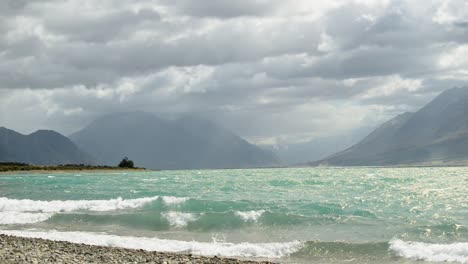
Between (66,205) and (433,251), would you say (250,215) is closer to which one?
(433,251)

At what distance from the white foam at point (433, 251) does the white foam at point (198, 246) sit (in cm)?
543

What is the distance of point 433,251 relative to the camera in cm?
2727

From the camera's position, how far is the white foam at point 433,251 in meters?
26.2

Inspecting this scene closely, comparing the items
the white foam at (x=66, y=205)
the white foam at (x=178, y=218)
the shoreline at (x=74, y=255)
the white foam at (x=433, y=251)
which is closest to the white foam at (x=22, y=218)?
the white foam at (x=66, y=205)

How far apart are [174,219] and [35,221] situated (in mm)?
11456

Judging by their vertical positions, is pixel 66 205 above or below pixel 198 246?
above

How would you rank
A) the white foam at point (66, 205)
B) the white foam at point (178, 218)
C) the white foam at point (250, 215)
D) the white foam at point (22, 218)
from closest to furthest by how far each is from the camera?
the white foam at point (178, 218)
the white foam at point (250, 215)
the white foam at point (22, 218)
the white foam at point (66, 205)

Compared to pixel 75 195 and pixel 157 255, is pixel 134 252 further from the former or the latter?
pixel 75 195

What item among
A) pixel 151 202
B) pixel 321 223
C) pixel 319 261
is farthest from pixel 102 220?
pixel 319 261

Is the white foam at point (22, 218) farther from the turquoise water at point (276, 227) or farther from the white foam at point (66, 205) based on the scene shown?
the white foam at point (66, 205)

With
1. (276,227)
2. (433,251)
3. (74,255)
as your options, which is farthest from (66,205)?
(433,251)

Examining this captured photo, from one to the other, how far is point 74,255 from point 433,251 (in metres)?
18.1

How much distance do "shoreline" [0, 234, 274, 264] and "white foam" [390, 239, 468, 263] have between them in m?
8.07

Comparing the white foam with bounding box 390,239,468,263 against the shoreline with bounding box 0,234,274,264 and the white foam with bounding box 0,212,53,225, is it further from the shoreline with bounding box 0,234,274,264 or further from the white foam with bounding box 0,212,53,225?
the white foam with bounding box 0,212,53,225
